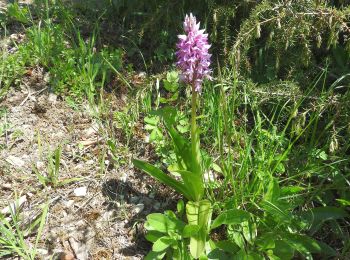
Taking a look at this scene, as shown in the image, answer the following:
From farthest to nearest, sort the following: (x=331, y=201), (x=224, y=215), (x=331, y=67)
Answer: (x=331, y=67), (x=331, y=201), (x=224, y=215)

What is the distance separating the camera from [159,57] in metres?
2.88

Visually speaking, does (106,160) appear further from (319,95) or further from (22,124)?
(319,95)

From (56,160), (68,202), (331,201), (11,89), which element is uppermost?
(11,89)

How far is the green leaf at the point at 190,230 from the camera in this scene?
6.29 ft

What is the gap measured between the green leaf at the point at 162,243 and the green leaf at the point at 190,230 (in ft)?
0.21

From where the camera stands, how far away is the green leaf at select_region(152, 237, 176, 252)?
1.88 meters

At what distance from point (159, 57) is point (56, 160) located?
106 cm

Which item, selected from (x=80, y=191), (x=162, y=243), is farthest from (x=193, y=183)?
(x=80, y=191)

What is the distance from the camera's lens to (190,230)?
75.6 inches

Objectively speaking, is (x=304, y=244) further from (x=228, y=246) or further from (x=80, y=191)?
(x=80, y=191)

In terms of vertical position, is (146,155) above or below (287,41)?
below

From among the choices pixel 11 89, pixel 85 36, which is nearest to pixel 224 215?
pixel 11 89

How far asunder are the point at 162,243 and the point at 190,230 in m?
0.14

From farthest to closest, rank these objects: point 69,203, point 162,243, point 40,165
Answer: point 40,165, point 69,203, point 162,243
